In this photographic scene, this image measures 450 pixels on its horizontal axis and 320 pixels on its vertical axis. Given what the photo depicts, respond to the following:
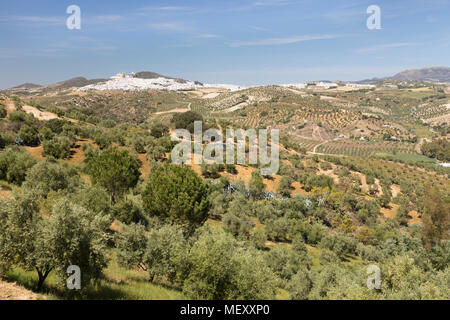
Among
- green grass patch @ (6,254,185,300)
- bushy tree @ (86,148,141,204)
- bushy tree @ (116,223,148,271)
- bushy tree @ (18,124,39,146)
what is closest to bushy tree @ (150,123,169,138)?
bushy tree @ (18,124,39,146)

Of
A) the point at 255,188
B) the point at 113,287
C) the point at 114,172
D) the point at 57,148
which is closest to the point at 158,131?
the point at 57,148

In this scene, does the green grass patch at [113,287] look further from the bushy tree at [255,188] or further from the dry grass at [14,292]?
the bushy tree at [255,188]

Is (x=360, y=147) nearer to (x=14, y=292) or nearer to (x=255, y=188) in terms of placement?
Answer: (x=255, y=188)

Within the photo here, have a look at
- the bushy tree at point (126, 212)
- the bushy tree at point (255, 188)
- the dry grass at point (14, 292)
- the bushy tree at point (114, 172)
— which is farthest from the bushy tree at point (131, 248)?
the bushy tree at point (255, 188)

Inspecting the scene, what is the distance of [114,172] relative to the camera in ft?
79.5

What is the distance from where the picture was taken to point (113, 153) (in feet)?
84.2

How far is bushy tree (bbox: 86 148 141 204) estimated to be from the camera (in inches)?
961

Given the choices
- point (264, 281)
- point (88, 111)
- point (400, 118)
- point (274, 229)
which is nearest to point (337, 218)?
point (274, 229)

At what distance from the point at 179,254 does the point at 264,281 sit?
4227 millimetres

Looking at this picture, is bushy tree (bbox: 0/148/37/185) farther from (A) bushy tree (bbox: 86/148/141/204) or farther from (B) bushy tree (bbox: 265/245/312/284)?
(B) bushy tree (bbox: 265/245/312/284)

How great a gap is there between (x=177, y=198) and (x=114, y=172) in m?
7.62

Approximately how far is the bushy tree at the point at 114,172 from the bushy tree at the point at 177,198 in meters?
3.90

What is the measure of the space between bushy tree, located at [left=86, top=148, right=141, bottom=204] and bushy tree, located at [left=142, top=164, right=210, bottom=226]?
12.8ft
